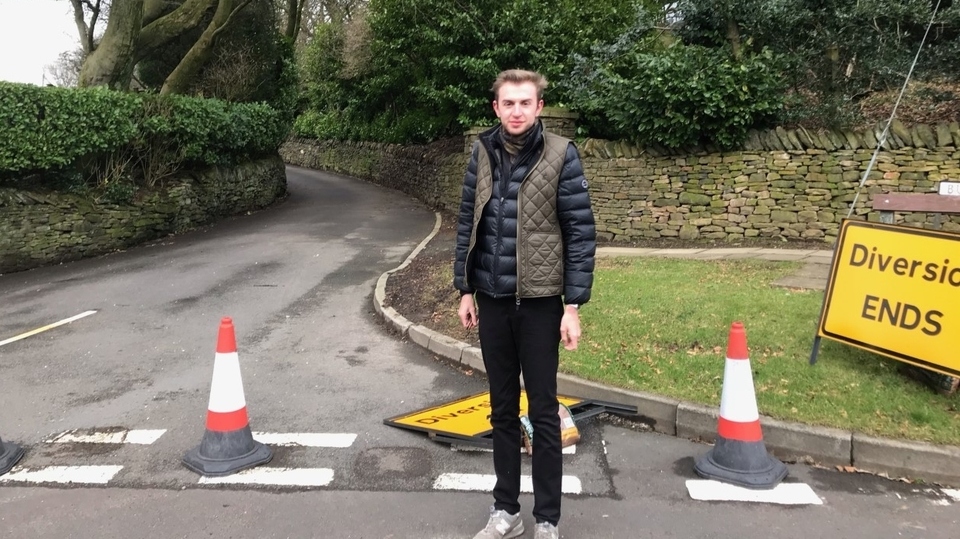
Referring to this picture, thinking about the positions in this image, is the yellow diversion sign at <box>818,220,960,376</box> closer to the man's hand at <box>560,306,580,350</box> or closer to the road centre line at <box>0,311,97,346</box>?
the man's hand at <box>560,306,580,350</box>

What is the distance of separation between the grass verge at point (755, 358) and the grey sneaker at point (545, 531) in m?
1.89

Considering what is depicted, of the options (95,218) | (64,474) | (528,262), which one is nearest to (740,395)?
(528,262)

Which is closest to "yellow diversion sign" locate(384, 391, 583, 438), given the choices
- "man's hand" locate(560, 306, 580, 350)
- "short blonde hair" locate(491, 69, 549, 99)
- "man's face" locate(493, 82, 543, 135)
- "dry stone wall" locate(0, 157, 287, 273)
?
"man's hand" locate(560, 306, 580, 350)


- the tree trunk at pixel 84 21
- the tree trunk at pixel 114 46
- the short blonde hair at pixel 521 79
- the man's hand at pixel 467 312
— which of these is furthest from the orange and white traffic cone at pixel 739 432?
the tree trunk at pixel 84 21

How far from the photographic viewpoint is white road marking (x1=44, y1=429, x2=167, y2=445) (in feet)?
14.8

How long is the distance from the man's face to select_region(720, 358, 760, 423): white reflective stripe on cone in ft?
6.33

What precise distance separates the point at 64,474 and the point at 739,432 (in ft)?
12.8

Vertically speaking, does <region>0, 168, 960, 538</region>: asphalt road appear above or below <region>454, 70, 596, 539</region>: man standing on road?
below

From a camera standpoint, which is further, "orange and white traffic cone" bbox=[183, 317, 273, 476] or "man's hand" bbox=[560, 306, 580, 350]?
"orange and white traffic cone" bbox=[183, 317, 273, 476]

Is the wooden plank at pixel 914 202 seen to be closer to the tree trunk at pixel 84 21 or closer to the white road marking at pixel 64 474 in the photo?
the white road marking at pixel 64 474

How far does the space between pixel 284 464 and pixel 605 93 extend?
9.86 metres

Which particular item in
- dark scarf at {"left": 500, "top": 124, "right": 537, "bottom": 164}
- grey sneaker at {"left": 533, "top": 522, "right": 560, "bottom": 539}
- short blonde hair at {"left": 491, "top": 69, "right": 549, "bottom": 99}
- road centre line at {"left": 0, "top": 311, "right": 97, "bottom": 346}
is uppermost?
short blonde hair at {"left": 491, "top": 69, "right": 549, "bottom": 99}

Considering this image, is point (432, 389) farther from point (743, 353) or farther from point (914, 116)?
point (914, 116)

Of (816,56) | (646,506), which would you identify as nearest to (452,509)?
(646,506)
